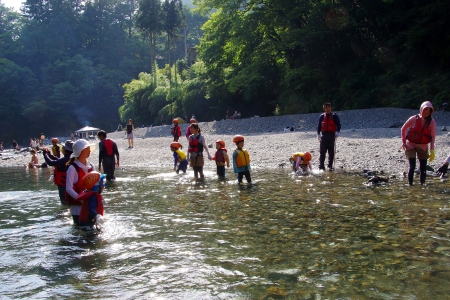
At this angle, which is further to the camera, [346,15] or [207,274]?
[346,15]

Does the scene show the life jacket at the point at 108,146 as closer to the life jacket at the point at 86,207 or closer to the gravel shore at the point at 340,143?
the gravel shore at the point at 340,143

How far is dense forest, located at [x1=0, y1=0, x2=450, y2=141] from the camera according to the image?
27.4m

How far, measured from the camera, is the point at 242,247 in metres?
4.99

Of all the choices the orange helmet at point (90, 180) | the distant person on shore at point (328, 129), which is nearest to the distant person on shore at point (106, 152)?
the orange helmet at point (90, 180)

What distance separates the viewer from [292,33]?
31.4m

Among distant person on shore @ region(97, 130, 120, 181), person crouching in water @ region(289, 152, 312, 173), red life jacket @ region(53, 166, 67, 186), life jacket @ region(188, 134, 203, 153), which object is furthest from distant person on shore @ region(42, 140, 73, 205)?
person crouching in water @ region(289, 152, 312, 173)

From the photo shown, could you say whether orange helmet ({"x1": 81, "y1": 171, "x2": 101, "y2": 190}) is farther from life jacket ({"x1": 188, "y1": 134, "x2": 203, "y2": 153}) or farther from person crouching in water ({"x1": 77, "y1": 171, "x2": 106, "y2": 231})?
life jacket ({"x1": 188, "y1": 134, "x2": 203, "y2": 153})

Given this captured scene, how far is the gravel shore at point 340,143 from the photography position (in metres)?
12.9

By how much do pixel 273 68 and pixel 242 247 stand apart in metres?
33.3

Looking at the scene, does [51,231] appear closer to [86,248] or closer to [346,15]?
[86,248]

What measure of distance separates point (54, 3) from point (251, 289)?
308 ft

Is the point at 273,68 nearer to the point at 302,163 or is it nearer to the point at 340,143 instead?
the point at 340,143

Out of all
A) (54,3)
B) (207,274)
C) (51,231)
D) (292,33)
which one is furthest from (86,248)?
(54,3)

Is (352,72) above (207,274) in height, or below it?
above
